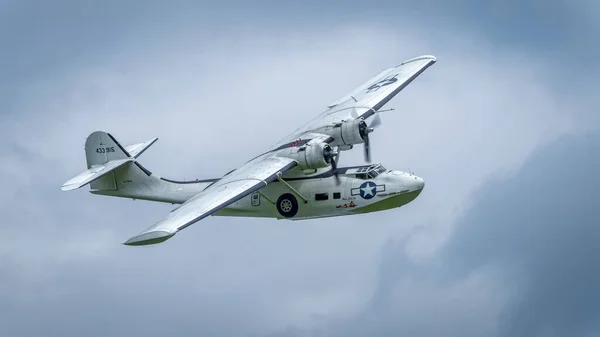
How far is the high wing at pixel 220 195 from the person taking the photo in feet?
177

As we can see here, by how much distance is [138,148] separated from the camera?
69.1m

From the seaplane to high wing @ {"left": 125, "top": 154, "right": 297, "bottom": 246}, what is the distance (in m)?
0.04

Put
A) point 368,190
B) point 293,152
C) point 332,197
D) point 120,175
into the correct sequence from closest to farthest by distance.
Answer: point 368,190
point 332,197
point 293,152
point 120,175

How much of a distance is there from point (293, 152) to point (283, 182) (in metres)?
1.73

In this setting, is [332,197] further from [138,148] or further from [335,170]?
[138,148]

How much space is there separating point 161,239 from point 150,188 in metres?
14.1

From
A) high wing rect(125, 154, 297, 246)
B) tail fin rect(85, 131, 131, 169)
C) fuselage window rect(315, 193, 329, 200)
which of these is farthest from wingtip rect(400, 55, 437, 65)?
tail fin rect(85, 131, 131, 169)

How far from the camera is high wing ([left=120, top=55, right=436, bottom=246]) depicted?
5622 cm

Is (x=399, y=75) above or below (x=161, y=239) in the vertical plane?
above

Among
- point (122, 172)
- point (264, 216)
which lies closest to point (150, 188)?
point (122, 172)

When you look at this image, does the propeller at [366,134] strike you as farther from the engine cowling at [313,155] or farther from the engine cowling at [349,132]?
the engine cowling at [313,155]

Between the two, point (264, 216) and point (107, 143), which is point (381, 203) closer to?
point (264, 216)

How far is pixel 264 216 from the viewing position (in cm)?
6347

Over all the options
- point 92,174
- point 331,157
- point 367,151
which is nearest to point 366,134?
point 367,151
